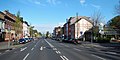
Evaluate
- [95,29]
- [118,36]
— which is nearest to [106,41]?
[95,29]

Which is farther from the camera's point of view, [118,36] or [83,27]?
[83,27]

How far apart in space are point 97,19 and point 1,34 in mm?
27673

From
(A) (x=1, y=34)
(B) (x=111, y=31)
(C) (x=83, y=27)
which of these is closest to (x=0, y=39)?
(A) (x=1, y=34)

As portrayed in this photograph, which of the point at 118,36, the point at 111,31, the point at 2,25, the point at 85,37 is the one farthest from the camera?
the point at 85,37

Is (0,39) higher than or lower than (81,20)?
lower

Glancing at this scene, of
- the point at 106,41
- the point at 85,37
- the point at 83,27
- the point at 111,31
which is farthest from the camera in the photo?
the point at 83,27

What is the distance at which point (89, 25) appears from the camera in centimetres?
11050

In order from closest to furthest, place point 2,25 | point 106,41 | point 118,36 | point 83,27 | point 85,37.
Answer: point 106,41, point 2,25, point 118,36, point 85,37, point 83,27

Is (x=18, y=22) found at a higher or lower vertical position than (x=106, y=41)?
higher

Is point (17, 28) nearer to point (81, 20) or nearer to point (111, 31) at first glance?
point (111, 31)

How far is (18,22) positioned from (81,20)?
47901 mm

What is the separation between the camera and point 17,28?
68.4 metres

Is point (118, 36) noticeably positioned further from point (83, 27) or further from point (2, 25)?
point (2, 25)

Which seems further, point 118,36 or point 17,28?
point 118,36
